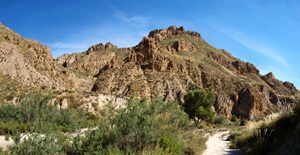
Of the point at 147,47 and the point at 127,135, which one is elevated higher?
the point at 147,47

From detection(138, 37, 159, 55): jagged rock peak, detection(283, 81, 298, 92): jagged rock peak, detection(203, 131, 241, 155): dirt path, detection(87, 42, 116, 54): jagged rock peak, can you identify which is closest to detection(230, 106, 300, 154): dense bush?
detection(203, 131, 241, 155): dirt path

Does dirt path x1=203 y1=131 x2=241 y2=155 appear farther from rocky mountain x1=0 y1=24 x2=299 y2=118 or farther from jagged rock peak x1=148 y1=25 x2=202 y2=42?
jagged rock peak x1=148 y1=25 x2=202 y2=42

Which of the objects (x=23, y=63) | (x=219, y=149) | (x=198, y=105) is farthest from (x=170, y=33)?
(x=219, y=149)

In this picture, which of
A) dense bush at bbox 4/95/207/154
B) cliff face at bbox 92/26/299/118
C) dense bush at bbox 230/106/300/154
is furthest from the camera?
cliff face at bbox 92/26/299/118

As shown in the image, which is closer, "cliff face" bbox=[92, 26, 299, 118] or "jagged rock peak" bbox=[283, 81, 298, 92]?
"cliff face" bbox=[92, 26, 299, 118]

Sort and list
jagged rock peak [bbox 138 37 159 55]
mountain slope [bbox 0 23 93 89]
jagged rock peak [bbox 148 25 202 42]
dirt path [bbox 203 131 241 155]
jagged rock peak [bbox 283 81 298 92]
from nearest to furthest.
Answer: dirt path [bbox 203 131 241 155], mountain slope [bbox 0 23 93 89], jagged rock peak [bbox 138 37 159 55], jagged rock peak [bbox 283 81 298 92], jagged rock peak [bbox 148 25 202 42]

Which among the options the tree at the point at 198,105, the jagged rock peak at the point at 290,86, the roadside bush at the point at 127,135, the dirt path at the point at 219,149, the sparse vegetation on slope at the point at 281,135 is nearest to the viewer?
the roadside bush at the point at 127,135

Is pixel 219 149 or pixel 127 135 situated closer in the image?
pixel 127 135

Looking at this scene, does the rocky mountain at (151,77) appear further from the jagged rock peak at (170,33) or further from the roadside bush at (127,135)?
the jagged rock peak at (170,33)

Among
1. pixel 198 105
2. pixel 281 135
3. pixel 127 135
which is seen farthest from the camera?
pixel 198 105

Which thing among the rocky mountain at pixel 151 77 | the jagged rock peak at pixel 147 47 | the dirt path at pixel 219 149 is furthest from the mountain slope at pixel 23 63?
the dirt path at pixel 219 149

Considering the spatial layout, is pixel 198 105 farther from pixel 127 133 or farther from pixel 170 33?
pixel 170 33

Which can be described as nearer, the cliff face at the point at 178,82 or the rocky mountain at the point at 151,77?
the rocky mountain at the point at 151,77

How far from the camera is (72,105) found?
22125 millimetres
